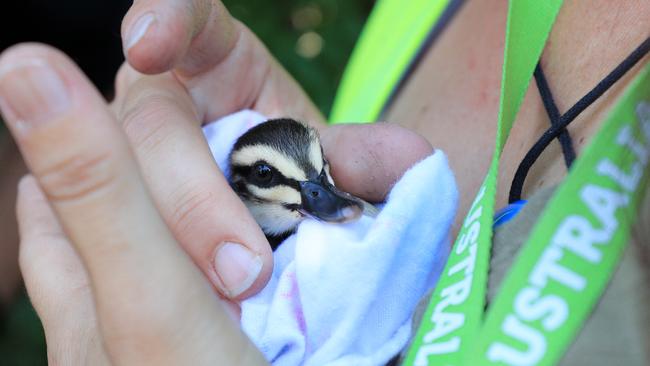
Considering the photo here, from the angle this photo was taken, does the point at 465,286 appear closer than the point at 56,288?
Yes

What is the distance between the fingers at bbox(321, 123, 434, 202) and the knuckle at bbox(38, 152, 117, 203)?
0.69 m

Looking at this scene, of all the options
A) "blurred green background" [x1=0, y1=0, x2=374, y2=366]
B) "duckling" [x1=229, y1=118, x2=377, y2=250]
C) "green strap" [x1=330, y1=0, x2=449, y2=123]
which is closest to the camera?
"duckling" [x1=229, y1=118, x2=377, y2=250]

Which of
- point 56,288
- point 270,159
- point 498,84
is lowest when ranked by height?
point 56,288

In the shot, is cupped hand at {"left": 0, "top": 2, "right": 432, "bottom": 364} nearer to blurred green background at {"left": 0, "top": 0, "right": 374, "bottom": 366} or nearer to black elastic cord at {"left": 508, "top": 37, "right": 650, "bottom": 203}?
black elastic cord at {"left": 508, "top": 37, "right": 650, "bottom": 203}

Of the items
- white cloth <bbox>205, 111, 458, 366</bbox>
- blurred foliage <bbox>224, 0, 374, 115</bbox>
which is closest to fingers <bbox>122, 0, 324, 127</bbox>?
white cloth <bbox>205, 111, 458, 366</bbox>

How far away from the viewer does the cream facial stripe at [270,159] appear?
182 centimetres

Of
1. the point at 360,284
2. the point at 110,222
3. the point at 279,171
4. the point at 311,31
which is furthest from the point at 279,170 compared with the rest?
the point at 311,31

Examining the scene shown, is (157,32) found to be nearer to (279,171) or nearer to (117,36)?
(279,171)

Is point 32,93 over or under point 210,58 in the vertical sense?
over

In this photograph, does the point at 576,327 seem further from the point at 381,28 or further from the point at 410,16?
the point at 381,28

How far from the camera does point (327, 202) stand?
5.16ft

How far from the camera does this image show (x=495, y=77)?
5.63 ft

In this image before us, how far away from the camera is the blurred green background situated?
3586 mm

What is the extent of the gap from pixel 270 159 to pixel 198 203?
0.49 meters
